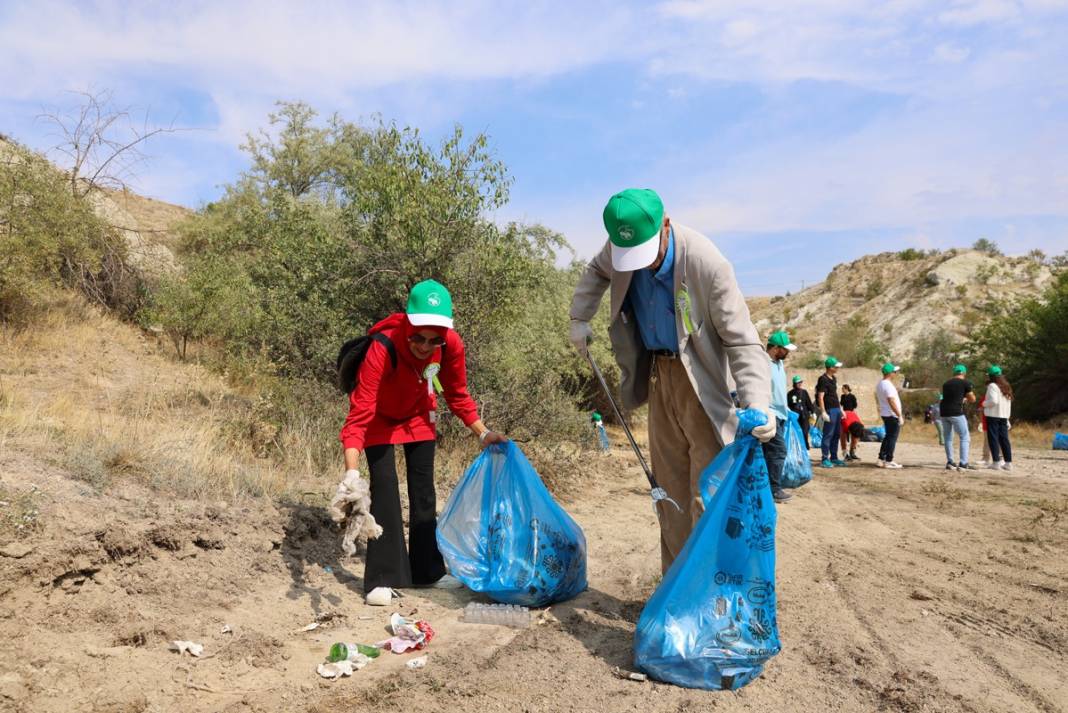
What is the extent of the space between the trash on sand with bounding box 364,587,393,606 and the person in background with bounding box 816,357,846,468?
8551mm

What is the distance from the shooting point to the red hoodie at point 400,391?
12.2 ft

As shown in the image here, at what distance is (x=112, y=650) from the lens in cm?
294

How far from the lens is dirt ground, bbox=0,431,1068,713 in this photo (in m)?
2.72

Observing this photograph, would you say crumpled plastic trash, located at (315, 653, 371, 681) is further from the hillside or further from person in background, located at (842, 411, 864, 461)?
the hillside

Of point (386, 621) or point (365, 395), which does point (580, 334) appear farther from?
point (386, 621)

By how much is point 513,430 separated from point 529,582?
337 centimetres

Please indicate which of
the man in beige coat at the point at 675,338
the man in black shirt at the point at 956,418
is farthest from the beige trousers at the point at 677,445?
the man in black shirt at the point at 956,418

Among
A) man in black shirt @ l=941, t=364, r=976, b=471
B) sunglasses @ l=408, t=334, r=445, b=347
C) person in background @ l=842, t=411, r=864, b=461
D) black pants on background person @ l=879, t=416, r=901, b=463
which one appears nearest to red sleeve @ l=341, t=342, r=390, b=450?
sunglasses @ l=408, t=334, r=445, b=347

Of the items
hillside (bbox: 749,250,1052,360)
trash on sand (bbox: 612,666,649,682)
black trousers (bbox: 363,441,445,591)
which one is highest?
hillside (bbox: 749,250,1052,360)

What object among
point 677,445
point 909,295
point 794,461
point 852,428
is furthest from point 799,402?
point 909,295

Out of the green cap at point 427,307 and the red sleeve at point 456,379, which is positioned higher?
the green cap at point 427,307

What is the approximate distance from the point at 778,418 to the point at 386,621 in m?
3.16

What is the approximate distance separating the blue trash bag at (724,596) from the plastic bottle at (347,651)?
41.7 inches

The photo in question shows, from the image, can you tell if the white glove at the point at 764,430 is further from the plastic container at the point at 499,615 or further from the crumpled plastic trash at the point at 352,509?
the crumpled plastic trash at the point at 352,509
